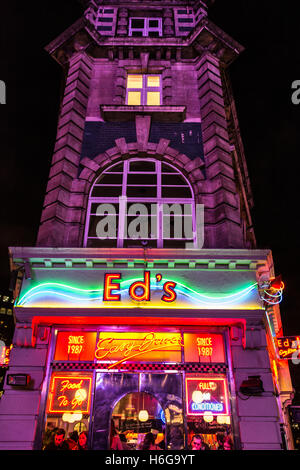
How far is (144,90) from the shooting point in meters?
16.5

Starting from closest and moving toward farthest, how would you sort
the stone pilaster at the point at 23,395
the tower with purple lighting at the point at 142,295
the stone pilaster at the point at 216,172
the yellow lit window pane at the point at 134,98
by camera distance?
the stone pilaster at the point at 23,395 < the tower with purple lighting at the point at 142,295 < the stone pilaster at the point at 216,172 < the yellow lit window pane at the point at 134,98

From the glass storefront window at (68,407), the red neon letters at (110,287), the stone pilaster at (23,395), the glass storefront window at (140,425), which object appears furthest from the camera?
the red neon letters at (110,287)

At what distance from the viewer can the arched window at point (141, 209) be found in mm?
12859

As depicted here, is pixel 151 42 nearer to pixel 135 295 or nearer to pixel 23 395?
pixel 135 295

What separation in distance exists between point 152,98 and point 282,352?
39.8ft

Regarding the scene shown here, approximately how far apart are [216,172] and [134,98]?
5.74m

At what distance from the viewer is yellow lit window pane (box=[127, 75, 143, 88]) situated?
660 inches

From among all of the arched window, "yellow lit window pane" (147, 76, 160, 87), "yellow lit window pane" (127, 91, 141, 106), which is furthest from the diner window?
the arched window

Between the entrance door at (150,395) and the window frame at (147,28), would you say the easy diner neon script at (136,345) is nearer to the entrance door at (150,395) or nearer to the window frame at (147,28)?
the entrance door at (150,395)

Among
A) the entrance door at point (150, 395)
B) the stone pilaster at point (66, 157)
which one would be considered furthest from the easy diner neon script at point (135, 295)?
the entrance door at point (150, 395)

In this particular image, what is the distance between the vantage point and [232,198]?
13.0 m

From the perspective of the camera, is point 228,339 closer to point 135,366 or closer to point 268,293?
point 268,293

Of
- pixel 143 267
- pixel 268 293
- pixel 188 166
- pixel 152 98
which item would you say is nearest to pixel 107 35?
pixel 152 98

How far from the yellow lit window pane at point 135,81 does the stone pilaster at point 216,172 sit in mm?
2625
